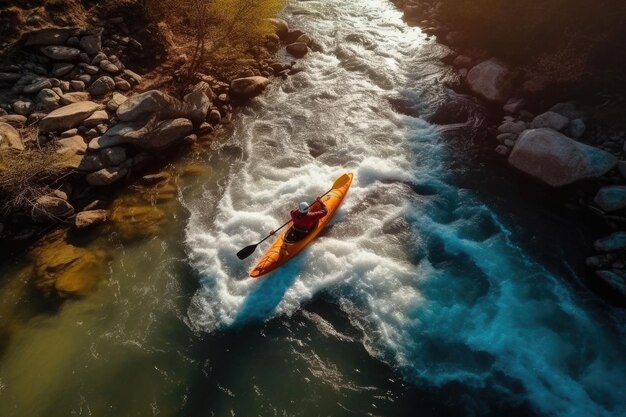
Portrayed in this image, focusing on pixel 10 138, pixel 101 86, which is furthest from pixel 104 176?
pixel 101 86

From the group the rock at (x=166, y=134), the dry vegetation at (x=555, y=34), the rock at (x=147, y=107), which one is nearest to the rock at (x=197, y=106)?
the rock at (x=166, y=134)

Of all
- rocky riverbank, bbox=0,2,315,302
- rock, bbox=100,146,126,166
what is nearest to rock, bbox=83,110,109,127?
rocky riverbank, bbox=0,2,315,302

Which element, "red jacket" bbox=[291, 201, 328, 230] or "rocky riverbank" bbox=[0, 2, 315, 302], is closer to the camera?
"red jacket" bbox=[291, 201, 328, 230]

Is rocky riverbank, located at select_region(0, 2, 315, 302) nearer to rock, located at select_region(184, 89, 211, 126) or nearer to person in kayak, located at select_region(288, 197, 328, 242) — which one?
rock, located at select_region(184, 89, 211, 126)

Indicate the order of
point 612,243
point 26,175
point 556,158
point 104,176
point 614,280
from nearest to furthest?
point 614,280, point 612,243, point 26,175, point 556,158, point 104,176

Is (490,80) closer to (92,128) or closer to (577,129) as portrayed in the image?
(577,129)

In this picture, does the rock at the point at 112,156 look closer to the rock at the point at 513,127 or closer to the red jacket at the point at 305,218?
the red jacket at the point at 305,218
